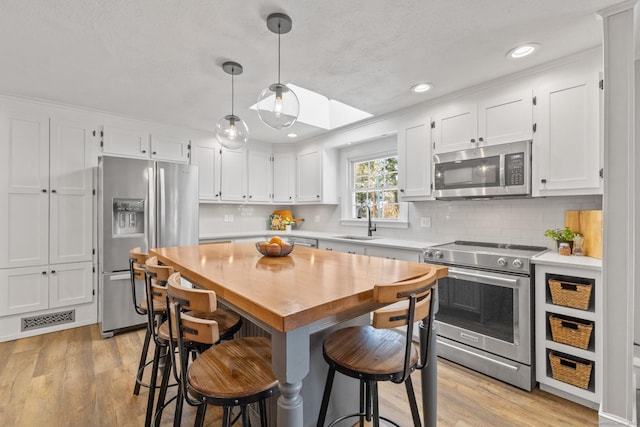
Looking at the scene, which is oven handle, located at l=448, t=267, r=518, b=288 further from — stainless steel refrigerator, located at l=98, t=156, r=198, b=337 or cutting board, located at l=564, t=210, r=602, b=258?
stainless steel refrigerator, located at l=98, t=156, r=198, b=337

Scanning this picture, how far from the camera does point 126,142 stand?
12.1 ft

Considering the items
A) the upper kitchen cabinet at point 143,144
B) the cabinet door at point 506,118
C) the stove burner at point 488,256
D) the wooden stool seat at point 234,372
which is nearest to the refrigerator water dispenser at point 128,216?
the upper kitchen cabinet at point 143,144

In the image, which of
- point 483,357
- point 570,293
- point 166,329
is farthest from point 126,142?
point 570,293

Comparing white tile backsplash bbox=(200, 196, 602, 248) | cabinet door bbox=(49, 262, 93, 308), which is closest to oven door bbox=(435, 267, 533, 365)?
white tile backsplash bbox=(200, 196, 602, 248)

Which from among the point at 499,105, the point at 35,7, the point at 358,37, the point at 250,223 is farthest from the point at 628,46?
the point at 250,223

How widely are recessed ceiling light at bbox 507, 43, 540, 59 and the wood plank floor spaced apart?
7.95 feet

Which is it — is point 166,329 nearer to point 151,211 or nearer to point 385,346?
point 385,346

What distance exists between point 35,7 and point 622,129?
Result: 338 centimetres

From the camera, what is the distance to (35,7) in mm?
1731

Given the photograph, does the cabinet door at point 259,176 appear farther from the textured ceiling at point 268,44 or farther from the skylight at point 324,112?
the textured ceiling at point 268,44

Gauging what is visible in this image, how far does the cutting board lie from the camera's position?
6.92 feet

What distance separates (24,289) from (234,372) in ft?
10.8

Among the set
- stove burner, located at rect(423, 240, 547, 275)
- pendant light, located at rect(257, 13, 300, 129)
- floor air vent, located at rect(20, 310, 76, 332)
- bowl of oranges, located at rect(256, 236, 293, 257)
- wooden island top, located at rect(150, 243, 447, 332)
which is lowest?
floor air vent, located at rect(20, 310, 76, 332)

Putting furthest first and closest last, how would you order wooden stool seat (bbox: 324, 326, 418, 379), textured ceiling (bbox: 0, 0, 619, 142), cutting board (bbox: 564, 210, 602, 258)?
cutting board (bbox: 564, 210, 602, 258)
textured ceiling (bbox: 0, 0, 619, 142)
wooden stool seat (bbox: 324, 326, 418, 379)
